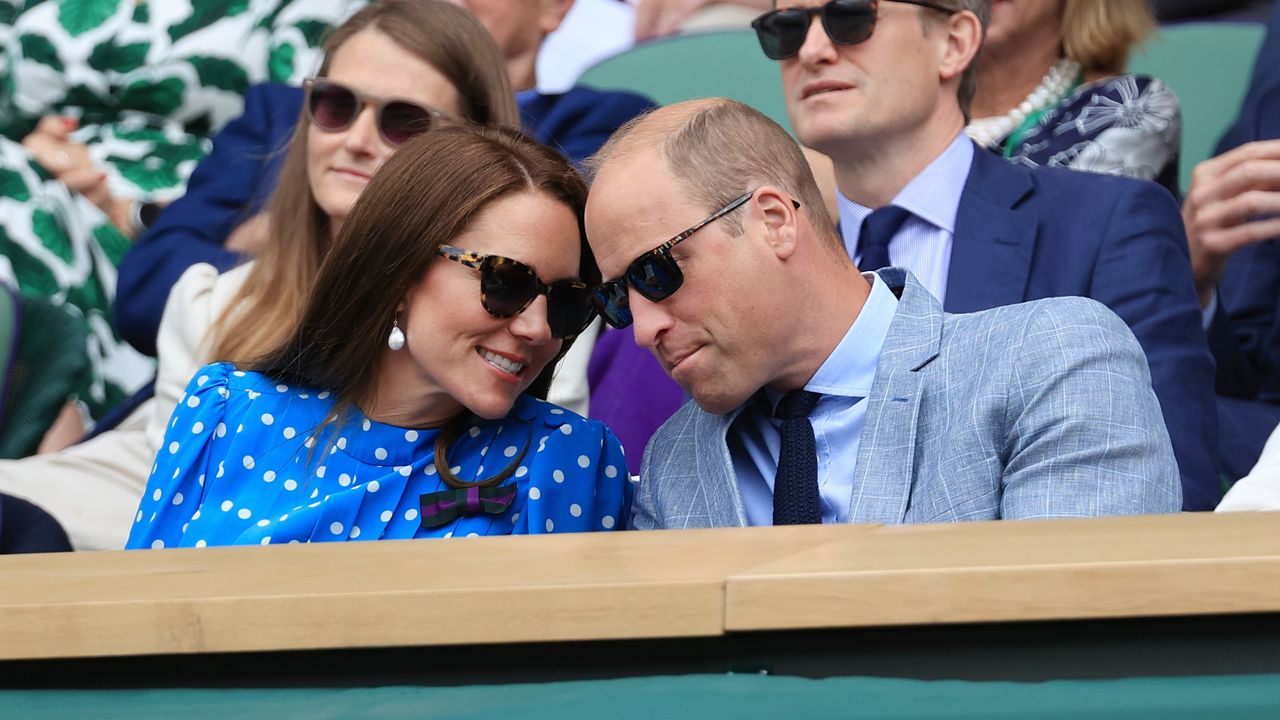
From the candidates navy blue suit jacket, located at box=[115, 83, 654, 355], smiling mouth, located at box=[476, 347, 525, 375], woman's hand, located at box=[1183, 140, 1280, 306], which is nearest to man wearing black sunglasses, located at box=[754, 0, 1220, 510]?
woman's hand, located at box=[1183, 140, 1280, 306]

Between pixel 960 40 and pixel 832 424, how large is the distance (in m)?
1.09

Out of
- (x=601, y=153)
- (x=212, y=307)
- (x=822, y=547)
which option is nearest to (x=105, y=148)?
(x=212, y=307)

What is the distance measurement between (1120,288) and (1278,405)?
59 cm

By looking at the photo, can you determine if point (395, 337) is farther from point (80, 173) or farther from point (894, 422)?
point (80, 173)

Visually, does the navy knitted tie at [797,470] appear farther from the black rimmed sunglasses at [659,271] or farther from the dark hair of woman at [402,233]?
the dark hair of woman at [402,233]

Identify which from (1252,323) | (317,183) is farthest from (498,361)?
(1252,323)

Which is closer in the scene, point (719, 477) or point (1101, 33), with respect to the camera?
point (719, 477)

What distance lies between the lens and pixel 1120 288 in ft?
8.09

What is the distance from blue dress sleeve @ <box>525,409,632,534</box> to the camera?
213 centimetres

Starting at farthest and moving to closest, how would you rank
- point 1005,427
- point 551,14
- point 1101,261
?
point 551,14 < point 1101,261 < point 1005,427

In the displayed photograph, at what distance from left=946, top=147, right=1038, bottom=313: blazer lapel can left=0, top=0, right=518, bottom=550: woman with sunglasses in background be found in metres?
0.85

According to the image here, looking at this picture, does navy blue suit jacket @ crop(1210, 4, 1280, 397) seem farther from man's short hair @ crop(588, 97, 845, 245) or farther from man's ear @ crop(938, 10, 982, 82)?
man's short hair @ crop(588, 97, 845, 245)

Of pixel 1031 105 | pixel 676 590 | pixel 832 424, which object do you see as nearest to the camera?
pixel 676 590

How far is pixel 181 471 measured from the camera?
2.17 m
